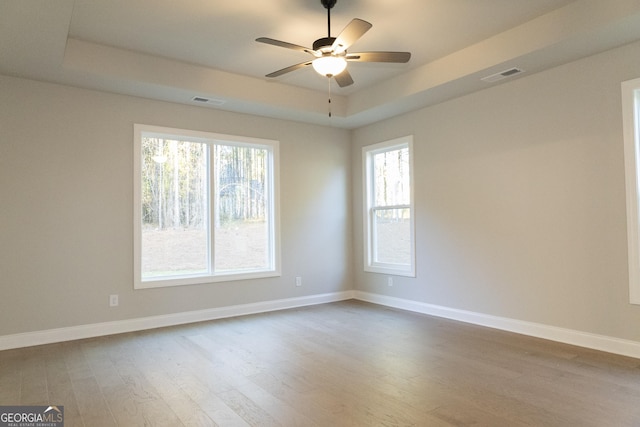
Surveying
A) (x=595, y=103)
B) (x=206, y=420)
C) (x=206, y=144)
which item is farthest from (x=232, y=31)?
(x=595, y=103)

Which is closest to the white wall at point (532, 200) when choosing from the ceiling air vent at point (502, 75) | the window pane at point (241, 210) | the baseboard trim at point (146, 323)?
the ceiling air vent at point (502, 75)

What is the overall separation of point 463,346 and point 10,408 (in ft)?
11.9

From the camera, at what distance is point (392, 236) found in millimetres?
5887

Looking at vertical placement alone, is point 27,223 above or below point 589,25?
below

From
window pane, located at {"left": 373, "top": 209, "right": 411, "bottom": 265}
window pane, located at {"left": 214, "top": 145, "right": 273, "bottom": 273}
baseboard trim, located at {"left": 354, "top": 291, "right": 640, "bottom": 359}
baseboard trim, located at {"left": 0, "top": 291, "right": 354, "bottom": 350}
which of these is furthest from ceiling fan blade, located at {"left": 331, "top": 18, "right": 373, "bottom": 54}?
baseboard trim, located at {"left": 0, "top": 291, "right": 354, "bottom": 350}

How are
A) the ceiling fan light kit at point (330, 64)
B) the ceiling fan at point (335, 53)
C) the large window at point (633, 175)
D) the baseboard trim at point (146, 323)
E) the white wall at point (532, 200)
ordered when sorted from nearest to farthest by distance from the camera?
1. the ceiling fan at point (335, 53)
2. the ceiling fan light kit at point (330, 64)
3. the large window at point (633, 175)
4. the white wall at point (532, 200)
5. the baseboard trim at point (146, 323)

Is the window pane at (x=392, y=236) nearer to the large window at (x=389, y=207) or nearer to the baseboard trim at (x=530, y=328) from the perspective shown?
the large window at (x=389, y=207)

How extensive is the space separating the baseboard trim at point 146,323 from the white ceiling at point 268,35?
102 inches

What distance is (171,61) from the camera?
4352mm

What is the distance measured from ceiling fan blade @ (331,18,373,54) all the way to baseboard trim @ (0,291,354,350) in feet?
11.7

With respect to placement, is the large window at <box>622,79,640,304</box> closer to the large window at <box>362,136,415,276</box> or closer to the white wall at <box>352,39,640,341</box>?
the white wall at <box>352,39,640,341</box>

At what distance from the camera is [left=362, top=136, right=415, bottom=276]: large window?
222 inches

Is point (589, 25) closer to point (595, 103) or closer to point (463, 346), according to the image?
point (595, 103)

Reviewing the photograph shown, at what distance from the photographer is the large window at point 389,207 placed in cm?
563
